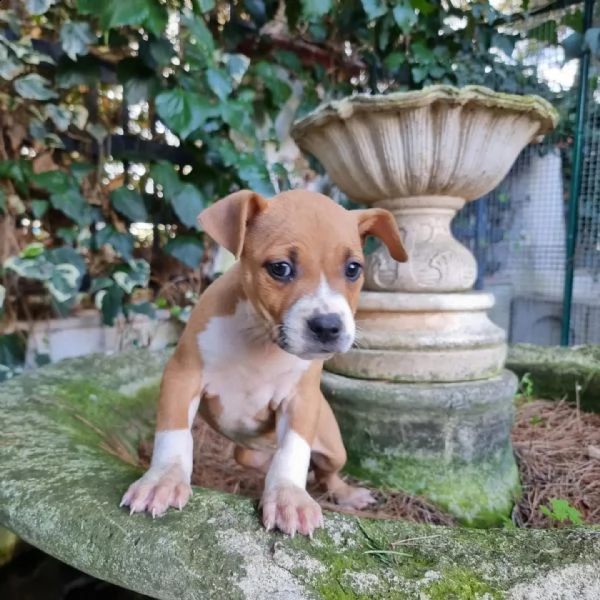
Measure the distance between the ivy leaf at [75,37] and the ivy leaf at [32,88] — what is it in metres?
0.18

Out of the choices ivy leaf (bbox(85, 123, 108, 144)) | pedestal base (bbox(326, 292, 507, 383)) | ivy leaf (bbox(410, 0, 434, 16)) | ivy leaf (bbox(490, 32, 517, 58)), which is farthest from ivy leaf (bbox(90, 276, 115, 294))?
ivy leaf (bbox(490, 32, 517, 58))

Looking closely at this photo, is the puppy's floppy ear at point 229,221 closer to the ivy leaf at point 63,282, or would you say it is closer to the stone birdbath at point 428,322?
the stone birdbath at point 428,322

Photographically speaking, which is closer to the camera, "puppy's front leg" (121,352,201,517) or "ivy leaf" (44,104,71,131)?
"puppy's front leg" (121,352,201,517)

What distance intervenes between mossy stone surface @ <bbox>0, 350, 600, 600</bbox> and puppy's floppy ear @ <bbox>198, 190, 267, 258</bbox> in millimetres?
499

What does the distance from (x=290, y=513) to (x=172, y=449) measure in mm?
381

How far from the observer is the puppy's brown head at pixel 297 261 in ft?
3.53

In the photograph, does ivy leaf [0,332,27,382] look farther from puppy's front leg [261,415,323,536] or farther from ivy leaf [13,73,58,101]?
puppy's front leg [261,415,323,536]

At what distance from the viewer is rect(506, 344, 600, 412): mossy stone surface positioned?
231cm

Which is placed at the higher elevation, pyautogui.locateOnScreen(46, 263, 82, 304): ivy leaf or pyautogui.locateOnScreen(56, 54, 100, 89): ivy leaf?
pyautogui.locateOnScreen(56, 54, 100, 89): ivy leaf

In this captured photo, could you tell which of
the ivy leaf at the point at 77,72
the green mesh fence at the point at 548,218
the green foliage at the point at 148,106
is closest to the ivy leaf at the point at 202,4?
the green foliage at the point at 148,106

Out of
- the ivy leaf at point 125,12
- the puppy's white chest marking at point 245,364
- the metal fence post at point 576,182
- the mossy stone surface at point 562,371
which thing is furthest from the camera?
the metal fence post at point 576,182

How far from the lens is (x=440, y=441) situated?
Answer: 1730 mm

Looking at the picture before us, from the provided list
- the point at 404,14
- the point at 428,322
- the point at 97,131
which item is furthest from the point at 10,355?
the point at 404,14

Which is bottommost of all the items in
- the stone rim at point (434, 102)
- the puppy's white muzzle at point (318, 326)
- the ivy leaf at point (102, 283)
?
the ivy leaf at point (102, 283)
